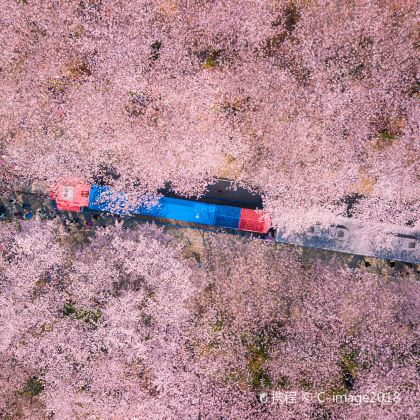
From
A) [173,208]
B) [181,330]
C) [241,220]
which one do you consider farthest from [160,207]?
[181,330]

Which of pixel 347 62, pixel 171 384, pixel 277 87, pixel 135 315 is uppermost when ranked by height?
pixel 347 62

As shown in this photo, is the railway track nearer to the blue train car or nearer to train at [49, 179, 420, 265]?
train at [49, 179, 420, 265]

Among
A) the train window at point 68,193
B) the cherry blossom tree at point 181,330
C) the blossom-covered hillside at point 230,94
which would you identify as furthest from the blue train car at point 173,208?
the cherry blossom tree at point 181,330

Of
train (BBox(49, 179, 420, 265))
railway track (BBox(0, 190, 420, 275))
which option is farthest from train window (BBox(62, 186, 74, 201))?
railway track (BBox(0, 190, 420, 275))

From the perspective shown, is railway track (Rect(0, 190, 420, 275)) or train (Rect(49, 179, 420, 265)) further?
railway track (Rect(0, 190, 420, 275))

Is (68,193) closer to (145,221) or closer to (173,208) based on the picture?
(145,221)

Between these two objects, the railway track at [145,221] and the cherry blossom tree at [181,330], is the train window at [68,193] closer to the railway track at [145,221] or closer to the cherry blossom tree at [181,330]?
the railway track at [145,221]

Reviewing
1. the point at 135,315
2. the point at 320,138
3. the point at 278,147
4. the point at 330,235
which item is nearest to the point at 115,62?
the point at 278,147

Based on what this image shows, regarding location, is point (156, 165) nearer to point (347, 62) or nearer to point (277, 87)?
point (277, 87)

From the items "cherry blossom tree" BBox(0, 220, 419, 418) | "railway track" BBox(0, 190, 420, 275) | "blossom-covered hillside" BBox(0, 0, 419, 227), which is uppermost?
"blossom-covered hillside" BBox(0, 0, 419, 227)
